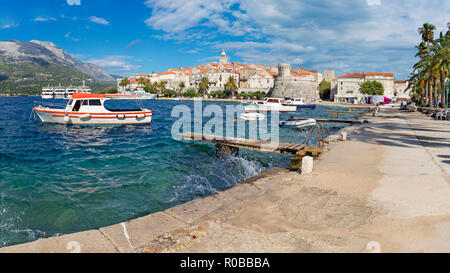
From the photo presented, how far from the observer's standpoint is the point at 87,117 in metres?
25.2

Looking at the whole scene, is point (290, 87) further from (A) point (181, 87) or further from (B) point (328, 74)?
(A) point (181, 87)

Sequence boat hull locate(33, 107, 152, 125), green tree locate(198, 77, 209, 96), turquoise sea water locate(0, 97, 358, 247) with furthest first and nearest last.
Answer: green tree locate(198, 77, 209, 96) → boat hull locate(33, 107, 152, 125) → turquoise sea water locate(0, 97, 358, 247)

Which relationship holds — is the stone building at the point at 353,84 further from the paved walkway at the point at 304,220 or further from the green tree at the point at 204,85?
the paved walkway at the point at 304,220

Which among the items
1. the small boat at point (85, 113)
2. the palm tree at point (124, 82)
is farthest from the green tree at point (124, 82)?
the small boat at point (85, 113)

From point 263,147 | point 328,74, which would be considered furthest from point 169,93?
point 263,147

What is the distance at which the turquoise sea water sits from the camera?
7125 mm

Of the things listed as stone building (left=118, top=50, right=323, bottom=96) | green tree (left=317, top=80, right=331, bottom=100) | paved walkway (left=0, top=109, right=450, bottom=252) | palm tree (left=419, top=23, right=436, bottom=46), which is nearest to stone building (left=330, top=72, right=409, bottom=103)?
green tree (left=317, top=80, right=331, bottom=100)

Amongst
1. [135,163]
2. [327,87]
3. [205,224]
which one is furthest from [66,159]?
[327,87]

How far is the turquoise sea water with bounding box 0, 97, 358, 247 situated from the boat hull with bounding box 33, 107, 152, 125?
6.21 meters

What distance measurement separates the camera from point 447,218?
495 centimetres

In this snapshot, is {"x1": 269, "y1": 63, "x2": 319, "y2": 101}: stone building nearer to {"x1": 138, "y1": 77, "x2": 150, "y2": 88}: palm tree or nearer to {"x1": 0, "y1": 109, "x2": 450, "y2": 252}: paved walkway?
{"x1": 138, "y1": 77, "x2": 150, "y2": 88}: palm tree

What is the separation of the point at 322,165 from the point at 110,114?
22.1 m
